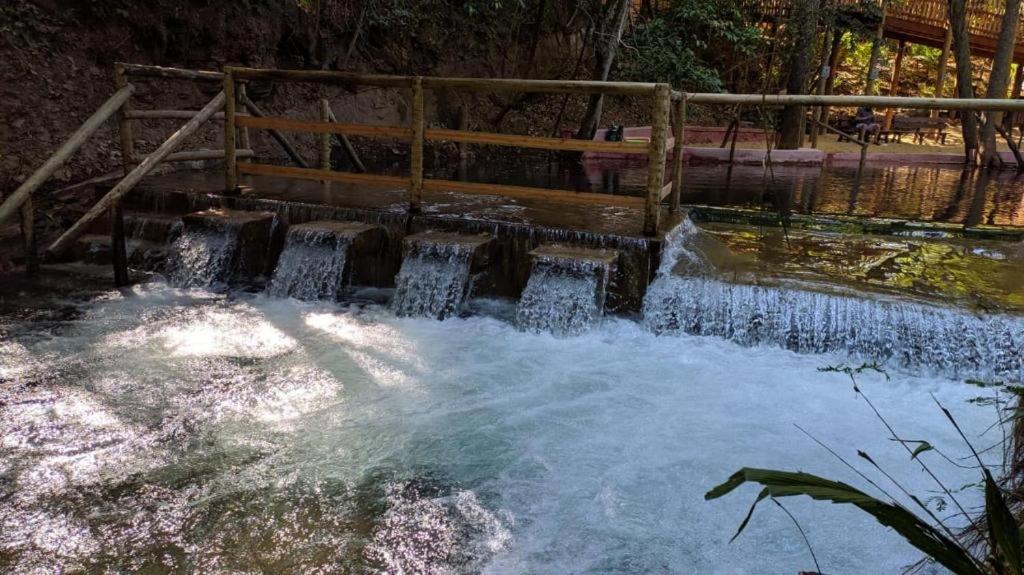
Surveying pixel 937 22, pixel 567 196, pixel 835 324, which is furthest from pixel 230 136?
pixel 937 22

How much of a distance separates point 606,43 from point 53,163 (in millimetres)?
9936

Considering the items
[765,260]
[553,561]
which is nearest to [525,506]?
[553,561]

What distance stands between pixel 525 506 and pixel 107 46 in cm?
962

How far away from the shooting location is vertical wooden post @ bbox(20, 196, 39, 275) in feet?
21.2

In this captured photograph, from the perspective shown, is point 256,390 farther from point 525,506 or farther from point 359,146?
point 359,146

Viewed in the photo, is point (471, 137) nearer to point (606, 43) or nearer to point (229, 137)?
point (229, 137)

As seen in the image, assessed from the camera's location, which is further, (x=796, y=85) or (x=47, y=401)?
(x=796, y=85)

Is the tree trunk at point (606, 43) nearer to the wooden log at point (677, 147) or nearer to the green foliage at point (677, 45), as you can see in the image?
the green foliage at point (677, 45)

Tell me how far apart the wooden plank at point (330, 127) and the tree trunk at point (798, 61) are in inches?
392

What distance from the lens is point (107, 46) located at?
33.3 feet

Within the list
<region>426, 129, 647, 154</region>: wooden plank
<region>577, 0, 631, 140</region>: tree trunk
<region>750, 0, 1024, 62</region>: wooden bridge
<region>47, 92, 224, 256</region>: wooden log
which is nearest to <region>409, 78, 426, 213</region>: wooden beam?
<region>426, 129, 647, 154</region>: wooden plank

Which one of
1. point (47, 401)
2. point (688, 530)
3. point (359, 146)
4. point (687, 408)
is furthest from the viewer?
point (359, 146)

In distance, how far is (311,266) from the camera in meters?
6.64

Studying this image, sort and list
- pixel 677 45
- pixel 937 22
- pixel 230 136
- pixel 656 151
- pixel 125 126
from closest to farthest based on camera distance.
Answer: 1. pixel 656 151
2. pixel 125 126
3. pixel 230 136
4. pixel 677 45
5. pixel 937 22
